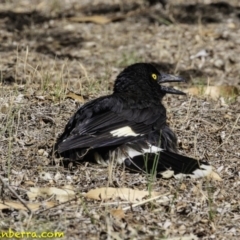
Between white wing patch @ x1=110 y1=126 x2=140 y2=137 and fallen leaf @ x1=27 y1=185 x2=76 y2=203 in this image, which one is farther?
white wing patch @ x1=110 y1=126 x2=140 y2=137

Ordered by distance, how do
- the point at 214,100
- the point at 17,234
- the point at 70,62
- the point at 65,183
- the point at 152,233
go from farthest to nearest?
the point at 70,62, the point at 214,100, the point at 65,183, the point at 152,233, the point at 17,234

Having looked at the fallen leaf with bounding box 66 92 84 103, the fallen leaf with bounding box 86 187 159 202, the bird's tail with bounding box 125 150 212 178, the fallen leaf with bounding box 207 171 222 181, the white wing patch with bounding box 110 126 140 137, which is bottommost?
the fallen leaf with bounding box 207 171 222 181

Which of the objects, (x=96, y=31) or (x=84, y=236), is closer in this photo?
(x=84, y=236)

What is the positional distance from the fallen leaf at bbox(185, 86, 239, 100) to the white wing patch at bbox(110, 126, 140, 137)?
6.38 ft

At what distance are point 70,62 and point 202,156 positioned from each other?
3.80 meters

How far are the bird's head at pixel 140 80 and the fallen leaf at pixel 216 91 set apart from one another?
843 millimetres

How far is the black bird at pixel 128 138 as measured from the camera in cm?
522

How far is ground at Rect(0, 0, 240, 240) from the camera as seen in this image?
14.8ft

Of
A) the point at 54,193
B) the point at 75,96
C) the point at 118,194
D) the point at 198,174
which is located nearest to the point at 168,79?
the point at 75,96

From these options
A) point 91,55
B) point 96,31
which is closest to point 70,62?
point 91,55

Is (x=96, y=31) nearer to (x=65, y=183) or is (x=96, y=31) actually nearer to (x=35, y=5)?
(x=35, y=5)

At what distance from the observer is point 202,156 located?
5.78 m

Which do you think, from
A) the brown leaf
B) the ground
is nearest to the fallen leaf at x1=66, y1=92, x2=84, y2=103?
the ground

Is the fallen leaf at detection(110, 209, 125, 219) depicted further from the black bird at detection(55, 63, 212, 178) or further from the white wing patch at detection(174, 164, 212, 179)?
the white wing patch at detection(174, 164, 212, 179)
